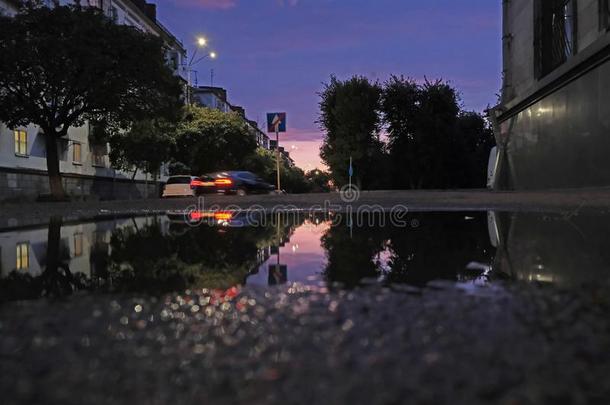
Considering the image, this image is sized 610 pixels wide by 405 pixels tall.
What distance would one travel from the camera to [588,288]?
2139mm

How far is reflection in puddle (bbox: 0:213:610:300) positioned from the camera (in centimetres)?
245

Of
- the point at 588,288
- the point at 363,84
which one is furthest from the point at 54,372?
the point at 363,84

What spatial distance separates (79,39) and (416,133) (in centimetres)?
2392

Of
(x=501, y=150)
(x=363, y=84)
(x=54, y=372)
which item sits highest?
(x=363, y=84)

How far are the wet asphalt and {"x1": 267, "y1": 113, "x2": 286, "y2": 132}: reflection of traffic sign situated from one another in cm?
2717

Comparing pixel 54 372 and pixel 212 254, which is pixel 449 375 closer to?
pixel 54 372

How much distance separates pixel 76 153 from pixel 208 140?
1412 cm

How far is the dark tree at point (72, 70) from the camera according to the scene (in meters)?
17.3

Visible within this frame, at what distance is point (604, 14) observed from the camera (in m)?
11.7

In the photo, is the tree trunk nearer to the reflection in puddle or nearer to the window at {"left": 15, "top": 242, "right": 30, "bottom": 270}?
the reflection in puddle

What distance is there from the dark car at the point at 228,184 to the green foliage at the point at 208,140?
58.8 ft

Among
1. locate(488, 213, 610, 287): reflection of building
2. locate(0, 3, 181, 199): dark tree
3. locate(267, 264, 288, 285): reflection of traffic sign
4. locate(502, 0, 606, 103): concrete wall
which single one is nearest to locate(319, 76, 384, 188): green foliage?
locate(502, 0, 606, 103): concrete wall

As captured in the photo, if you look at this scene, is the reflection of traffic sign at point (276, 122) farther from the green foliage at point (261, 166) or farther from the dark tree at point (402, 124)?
the green foliage at point (261, 166)

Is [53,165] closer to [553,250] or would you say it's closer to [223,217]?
[223,217]
